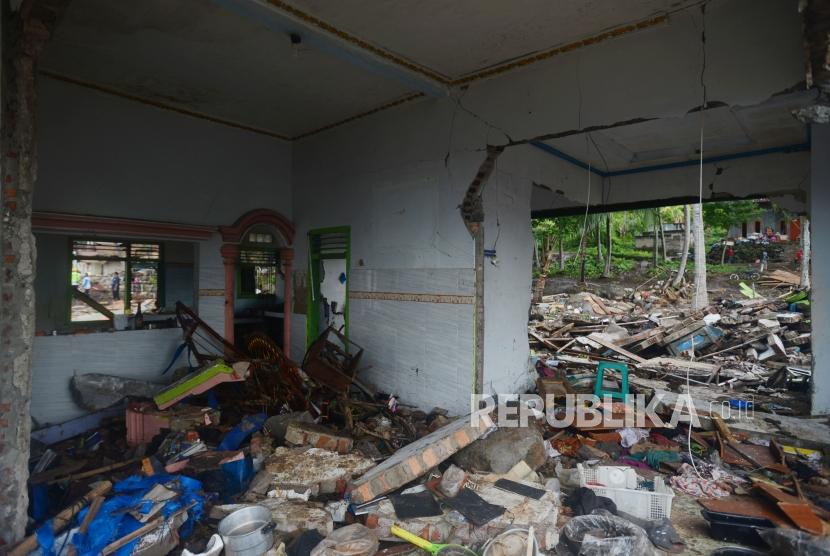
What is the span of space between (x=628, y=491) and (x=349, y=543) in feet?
7.49

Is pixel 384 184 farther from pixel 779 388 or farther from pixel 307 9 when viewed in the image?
pixel 779 388

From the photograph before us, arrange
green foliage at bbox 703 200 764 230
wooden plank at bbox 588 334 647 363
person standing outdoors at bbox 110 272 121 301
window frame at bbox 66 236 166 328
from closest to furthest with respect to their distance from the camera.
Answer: window frame at bbox 66 236 166 328, person standing outdoors at bbox 110 272 121 301, wooden plank at bbox 588 334 647 363, green foliage at bbox 703 200 764 230

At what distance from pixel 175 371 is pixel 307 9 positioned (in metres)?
5.24

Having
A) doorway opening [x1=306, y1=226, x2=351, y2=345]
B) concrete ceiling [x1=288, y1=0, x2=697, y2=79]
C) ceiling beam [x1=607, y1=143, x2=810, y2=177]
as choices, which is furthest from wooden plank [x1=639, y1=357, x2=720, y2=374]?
concrete ceiling [x1=288, y1=0, x2=697, y2=79]

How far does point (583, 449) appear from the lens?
4.72m

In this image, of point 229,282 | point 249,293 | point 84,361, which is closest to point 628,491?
point 229,282

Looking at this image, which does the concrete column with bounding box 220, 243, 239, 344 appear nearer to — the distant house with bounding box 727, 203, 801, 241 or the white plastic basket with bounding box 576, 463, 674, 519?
the white plastic basket with bounding box 576, 463, 674, 519

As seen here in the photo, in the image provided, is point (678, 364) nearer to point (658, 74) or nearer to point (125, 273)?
point (658, 74)

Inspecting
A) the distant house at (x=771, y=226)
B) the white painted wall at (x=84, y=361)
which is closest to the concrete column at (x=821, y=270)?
the white painted wall at (x=84, y=361)

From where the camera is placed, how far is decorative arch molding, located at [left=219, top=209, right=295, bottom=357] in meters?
7.07

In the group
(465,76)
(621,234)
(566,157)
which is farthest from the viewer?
(621,234)

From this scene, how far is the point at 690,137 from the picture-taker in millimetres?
6664

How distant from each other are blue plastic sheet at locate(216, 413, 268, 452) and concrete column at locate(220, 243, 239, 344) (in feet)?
6.96

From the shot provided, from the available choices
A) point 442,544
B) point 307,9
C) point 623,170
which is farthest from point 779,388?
point 307,9
